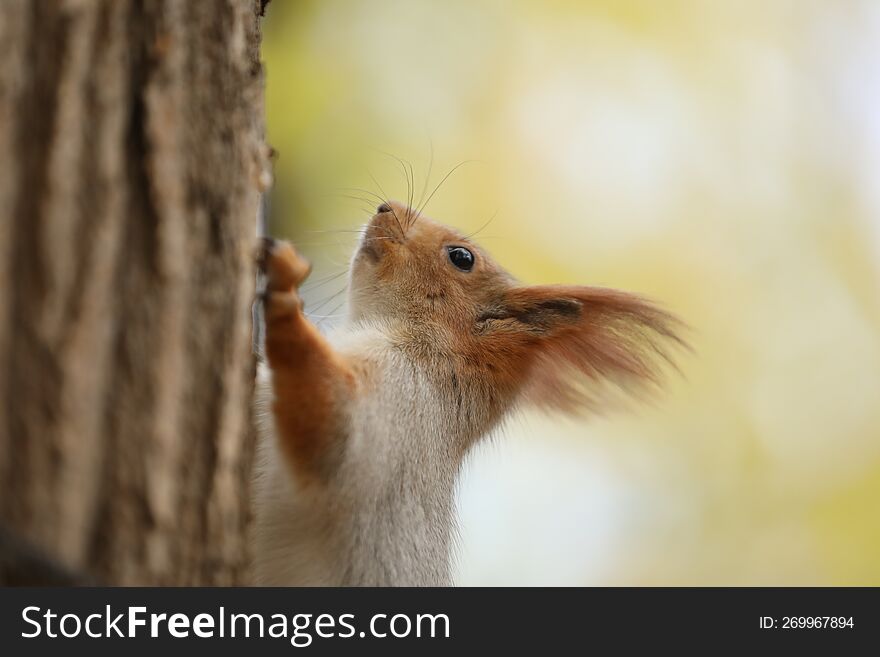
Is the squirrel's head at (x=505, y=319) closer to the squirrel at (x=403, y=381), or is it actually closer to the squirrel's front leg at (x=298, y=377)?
the squirrel at (x=403, y=381)

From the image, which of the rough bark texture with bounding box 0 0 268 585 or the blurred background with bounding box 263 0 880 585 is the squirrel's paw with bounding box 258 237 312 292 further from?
the blurred background with bounding box 263 0 880 585

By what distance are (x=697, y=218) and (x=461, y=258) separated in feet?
17.2

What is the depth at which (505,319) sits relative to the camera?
4.08 m

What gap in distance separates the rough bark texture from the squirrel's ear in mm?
2038

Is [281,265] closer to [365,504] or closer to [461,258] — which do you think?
[365,504]

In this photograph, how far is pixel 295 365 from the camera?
9.80 ft

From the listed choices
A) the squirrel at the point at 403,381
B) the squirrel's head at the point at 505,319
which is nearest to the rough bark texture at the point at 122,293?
the squirrel at the point at 403,381

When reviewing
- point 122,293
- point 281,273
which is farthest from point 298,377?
point 122,293

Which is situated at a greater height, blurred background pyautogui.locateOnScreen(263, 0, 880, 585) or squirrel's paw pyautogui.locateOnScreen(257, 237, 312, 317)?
blurred background pyautogui.locateOnScreen(263, 0, 880, 585)

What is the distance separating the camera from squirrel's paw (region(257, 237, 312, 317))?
2859 millimetres

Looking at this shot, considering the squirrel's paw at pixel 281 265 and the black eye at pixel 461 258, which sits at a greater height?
the black eye at pixel 461 258

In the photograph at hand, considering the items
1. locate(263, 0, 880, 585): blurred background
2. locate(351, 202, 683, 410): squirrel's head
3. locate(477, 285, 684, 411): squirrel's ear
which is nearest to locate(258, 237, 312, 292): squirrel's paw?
locate(351, 202, 683, 410): squirrel's head

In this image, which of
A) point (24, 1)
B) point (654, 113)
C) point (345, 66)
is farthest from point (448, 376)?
→ point (654, 113)

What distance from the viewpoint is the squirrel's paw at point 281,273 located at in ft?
9.38
